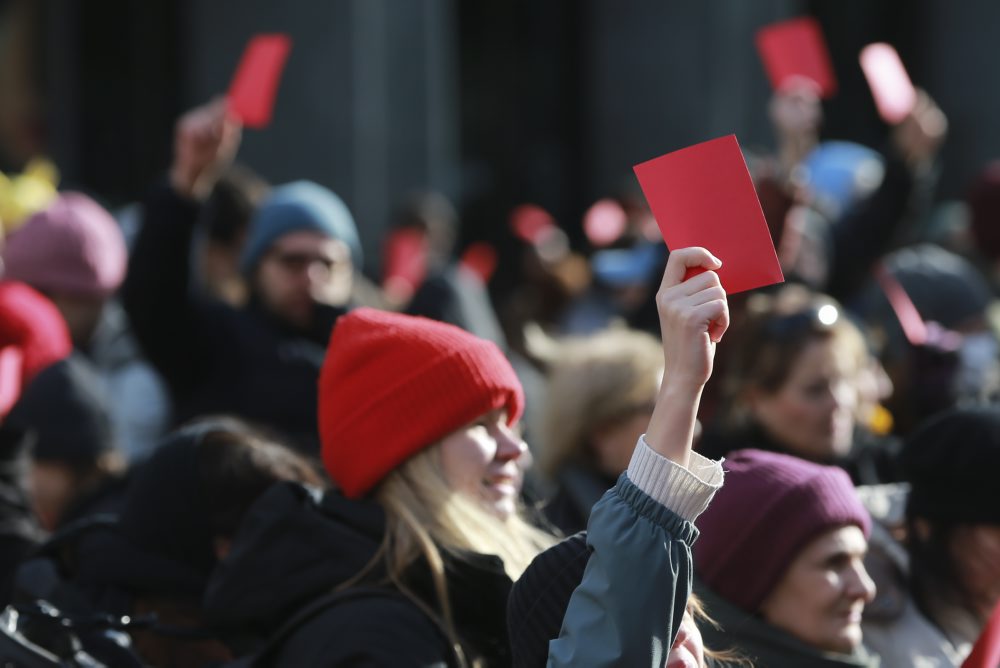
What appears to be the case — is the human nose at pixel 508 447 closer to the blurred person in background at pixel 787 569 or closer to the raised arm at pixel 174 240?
the blurred person in background at pixel 787 569

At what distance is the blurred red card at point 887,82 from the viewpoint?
214 inches

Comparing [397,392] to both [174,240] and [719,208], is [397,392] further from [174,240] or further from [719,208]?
[174,240]

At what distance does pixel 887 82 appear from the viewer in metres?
5.50

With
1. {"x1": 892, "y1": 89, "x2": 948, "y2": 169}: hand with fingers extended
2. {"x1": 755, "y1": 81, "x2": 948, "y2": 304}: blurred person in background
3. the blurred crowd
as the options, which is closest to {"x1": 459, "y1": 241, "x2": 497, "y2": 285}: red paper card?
{"x1": 755, "y1": 81, "x2": 948, "y2": 304}: blurred person in background

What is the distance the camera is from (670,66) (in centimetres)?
1224

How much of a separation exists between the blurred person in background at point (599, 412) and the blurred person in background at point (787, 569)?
3.86 feet

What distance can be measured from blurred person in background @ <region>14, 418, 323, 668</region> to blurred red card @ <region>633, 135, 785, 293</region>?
1249 mm

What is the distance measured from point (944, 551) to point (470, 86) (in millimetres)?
10376

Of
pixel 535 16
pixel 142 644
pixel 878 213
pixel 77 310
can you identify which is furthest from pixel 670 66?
pixel 142 644

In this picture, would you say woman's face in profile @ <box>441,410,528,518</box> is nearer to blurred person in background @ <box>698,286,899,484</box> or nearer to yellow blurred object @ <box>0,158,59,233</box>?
blurred person in background @ <box>698,286,899,484</box>

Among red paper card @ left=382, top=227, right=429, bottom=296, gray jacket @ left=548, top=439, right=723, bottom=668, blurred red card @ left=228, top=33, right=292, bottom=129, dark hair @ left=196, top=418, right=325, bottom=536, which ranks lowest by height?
red paper card @ left=382, top=227, right=429, bottom=296

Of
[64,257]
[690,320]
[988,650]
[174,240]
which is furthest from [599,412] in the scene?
[690,320]

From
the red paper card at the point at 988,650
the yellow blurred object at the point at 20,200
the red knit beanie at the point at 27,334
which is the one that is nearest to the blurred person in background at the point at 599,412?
the red knit beanie at the point at 27,334

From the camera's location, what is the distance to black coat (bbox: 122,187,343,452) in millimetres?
4227
